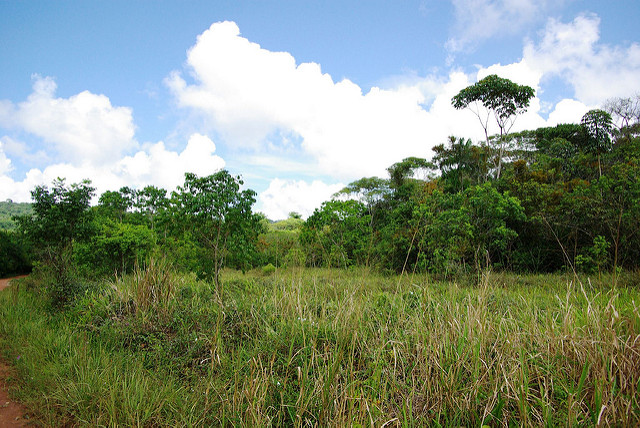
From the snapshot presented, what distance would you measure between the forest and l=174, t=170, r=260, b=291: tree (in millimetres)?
46

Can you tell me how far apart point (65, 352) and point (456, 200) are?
439 inches

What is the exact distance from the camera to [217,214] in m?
7.94

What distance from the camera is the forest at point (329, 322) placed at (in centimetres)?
231

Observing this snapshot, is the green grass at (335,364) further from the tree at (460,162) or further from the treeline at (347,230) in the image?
the tree at (460,162)

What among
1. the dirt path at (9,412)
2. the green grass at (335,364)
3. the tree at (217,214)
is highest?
the tree at (217,214)

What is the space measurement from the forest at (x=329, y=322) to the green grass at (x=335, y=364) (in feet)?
0.07

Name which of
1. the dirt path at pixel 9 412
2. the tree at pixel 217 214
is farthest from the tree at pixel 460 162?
the dirt path at pixel 9 412

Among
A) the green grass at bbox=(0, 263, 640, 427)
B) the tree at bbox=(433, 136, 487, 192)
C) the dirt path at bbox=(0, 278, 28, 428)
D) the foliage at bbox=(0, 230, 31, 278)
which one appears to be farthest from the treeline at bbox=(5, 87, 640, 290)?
the foliage at bbox=(0, 230, 31, 278)

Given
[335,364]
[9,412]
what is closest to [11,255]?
[9,412]

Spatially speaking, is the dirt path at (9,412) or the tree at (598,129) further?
the tree at (598,129)

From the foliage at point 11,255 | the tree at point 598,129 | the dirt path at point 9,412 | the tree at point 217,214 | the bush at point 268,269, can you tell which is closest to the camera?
the dirt path at point 9,412

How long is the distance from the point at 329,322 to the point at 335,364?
1129 mm

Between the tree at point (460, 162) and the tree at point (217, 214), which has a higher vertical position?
the tree at point (460, 162)

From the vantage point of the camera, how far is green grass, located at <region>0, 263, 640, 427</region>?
2.22 m
